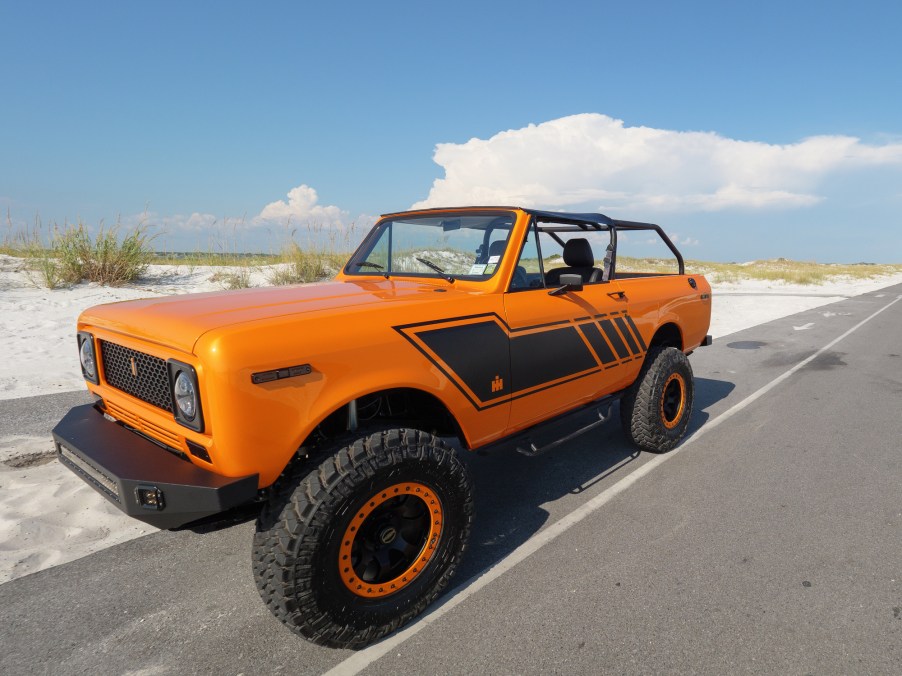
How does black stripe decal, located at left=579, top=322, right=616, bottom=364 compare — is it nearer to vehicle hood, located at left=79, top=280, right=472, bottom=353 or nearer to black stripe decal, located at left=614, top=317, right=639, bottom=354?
black stripe decal, located at left=614, top=317, right=639, bottom=354

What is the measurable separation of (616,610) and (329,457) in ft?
4.79

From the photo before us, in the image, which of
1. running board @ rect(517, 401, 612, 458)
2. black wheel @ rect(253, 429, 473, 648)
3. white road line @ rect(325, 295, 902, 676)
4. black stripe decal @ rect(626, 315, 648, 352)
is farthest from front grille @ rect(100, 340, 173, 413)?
black stripe decal @ rect(626, 315, 648, 352)

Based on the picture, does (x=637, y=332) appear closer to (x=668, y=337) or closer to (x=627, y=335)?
(x=627, y=335)

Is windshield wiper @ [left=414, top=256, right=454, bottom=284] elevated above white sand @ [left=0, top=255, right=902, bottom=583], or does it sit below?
above

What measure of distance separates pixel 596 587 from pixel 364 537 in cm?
115

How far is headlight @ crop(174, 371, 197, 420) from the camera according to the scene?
2012 millimetres

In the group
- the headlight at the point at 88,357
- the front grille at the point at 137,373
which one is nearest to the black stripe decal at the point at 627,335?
the front grille at the point at 137,373

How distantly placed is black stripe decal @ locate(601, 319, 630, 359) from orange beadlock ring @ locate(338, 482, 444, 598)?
1820 mm

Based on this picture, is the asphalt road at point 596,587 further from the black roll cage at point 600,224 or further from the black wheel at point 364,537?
the black roll cage at point 600,224

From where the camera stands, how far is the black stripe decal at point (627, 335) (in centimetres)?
377

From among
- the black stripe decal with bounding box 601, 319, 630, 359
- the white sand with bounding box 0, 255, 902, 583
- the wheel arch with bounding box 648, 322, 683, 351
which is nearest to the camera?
the white sand with bounding box 0, 255, 902, 583

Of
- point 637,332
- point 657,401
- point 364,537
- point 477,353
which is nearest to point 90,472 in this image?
point 364,537

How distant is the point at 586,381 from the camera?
11.5 ft

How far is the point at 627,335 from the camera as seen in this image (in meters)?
3.86
